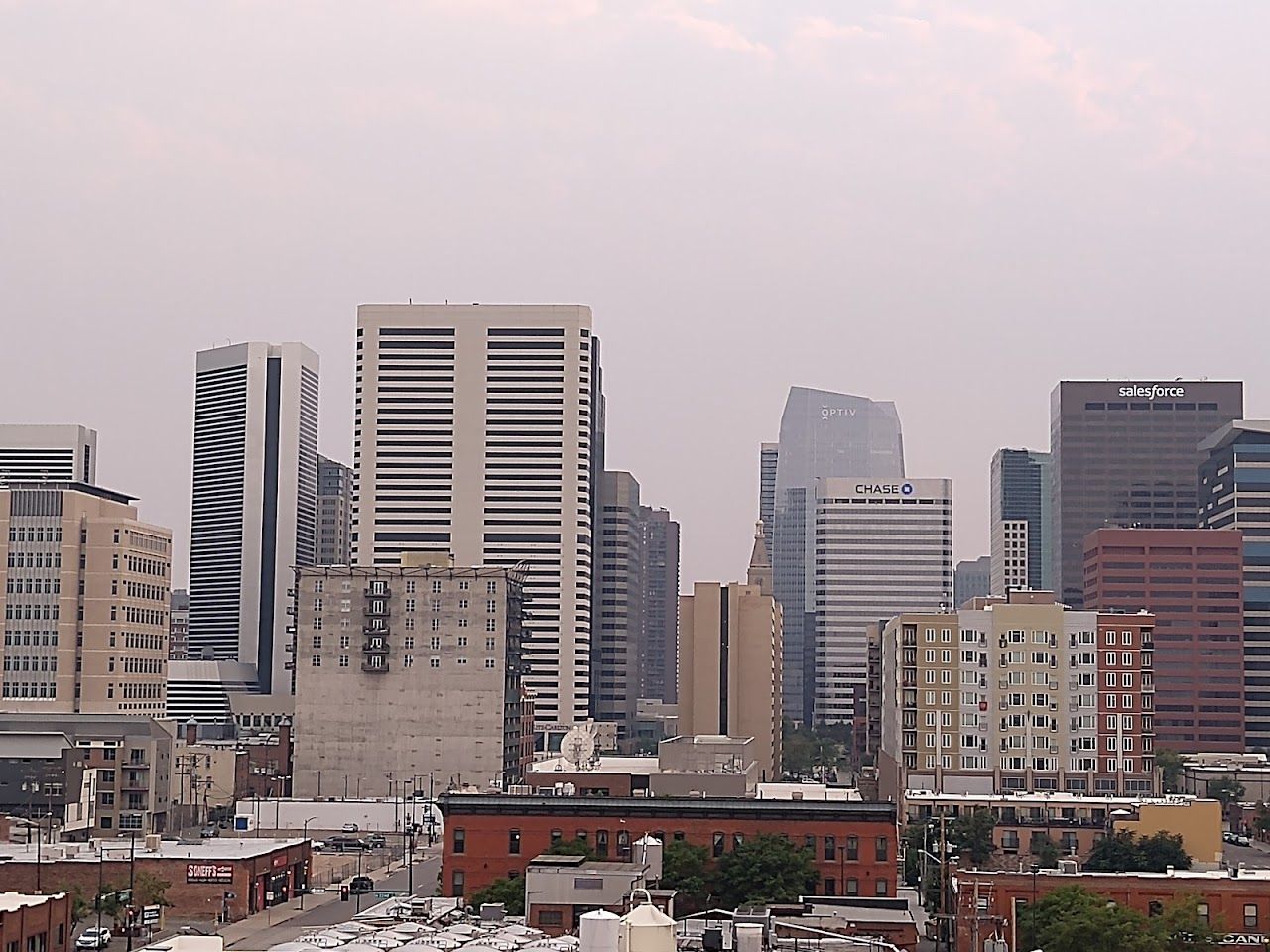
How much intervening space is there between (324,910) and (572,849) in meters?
21.8

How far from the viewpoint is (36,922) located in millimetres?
87438

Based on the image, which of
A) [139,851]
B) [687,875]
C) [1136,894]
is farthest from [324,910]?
[1136,894]

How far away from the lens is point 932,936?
106 metres

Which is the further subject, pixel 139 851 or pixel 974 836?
pixel 974 836

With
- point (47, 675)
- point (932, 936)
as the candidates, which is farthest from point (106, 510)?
point (932, 936)

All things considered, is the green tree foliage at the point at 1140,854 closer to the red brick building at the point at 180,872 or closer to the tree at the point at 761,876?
the tree at the point at 761,876

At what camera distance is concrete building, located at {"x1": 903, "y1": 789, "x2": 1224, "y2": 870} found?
14425 centimetres

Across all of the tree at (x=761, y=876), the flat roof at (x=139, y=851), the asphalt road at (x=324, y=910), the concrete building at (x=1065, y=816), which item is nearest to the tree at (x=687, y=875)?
the tree at (x=761, y=876)

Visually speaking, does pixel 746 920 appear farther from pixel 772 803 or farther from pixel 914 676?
pixel 914 676

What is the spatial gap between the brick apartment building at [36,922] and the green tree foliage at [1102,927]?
46.7 meters

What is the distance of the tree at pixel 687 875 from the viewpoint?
343ft

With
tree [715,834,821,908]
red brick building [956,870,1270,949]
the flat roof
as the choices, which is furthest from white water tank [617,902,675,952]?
the flat roof

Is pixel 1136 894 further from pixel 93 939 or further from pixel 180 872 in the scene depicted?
pixel 180 872

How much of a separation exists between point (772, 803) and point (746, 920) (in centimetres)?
3672
